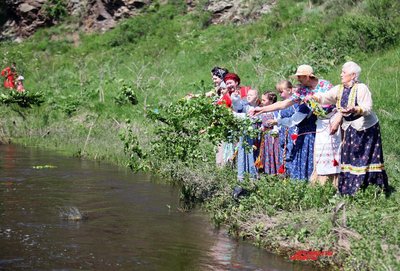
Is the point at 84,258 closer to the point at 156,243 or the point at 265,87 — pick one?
the point at 156,243

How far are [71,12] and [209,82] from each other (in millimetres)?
13606

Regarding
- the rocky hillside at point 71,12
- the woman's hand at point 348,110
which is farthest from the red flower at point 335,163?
the rocky hillside at point 71,12

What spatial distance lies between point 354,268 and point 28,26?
26620mm

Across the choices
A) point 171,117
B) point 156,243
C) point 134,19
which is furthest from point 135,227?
point 134,19

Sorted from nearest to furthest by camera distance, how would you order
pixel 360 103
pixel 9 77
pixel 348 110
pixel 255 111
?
1. pixel 348 110
2. pixel 360 103
3. pixel 255 111
4. pixel 9 77

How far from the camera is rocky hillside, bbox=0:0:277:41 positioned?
29.0 meters

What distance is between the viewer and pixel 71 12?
101ft

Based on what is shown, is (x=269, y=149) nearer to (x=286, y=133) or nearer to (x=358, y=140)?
(x=286, y=133)

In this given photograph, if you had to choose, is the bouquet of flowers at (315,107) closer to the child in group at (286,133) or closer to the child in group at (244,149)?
the child in group at (286,133)

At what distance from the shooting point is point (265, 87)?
1636 cm

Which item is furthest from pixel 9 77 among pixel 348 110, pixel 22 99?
pixel 348 110

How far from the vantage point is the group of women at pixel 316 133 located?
8273 millimetres

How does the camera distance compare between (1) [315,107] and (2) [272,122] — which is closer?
(1) [315,107]

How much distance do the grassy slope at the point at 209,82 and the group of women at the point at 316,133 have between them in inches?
17.8
